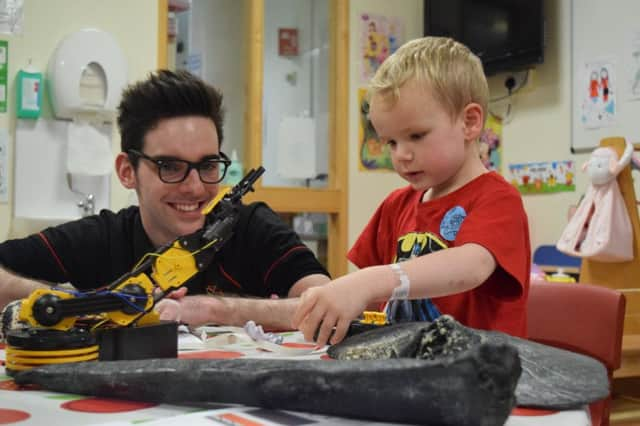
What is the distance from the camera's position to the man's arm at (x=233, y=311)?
1135 mm

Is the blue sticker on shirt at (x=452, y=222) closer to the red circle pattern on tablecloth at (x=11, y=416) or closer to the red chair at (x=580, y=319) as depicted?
the red chair at (x=580, y=319)

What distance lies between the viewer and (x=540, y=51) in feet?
11.8

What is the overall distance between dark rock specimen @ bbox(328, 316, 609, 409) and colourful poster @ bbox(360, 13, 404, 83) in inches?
143

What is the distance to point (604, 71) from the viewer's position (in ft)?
11.1

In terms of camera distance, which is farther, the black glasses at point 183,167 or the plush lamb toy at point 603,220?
the plush lamb toy at point 603,220

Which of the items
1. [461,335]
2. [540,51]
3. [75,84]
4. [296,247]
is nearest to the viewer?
[461,335]

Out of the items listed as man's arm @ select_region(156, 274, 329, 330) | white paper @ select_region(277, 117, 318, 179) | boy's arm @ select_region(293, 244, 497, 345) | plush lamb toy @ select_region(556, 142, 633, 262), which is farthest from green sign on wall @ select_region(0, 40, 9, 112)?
boy's arm @ select_region(293, 244, 497, 345)

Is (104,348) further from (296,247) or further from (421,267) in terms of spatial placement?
(296,247)

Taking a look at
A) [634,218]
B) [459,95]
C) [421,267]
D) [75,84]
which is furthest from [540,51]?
[421,267]

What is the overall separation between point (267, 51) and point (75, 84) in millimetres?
1334

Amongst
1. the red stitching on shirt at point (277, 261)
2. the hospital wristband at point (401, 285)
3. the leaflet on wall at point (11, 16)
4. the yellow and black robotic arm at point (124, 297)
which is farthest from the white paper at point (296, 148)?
the hospital wristband at point (401, 285)

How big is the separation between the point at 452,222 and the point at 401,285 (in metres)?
0.32

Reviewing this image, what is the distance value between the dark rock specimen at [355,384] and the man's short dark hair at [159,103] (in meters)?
1.05

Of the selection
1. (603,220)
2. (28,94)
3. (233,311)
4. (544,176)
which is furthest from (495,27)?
(233,311)
